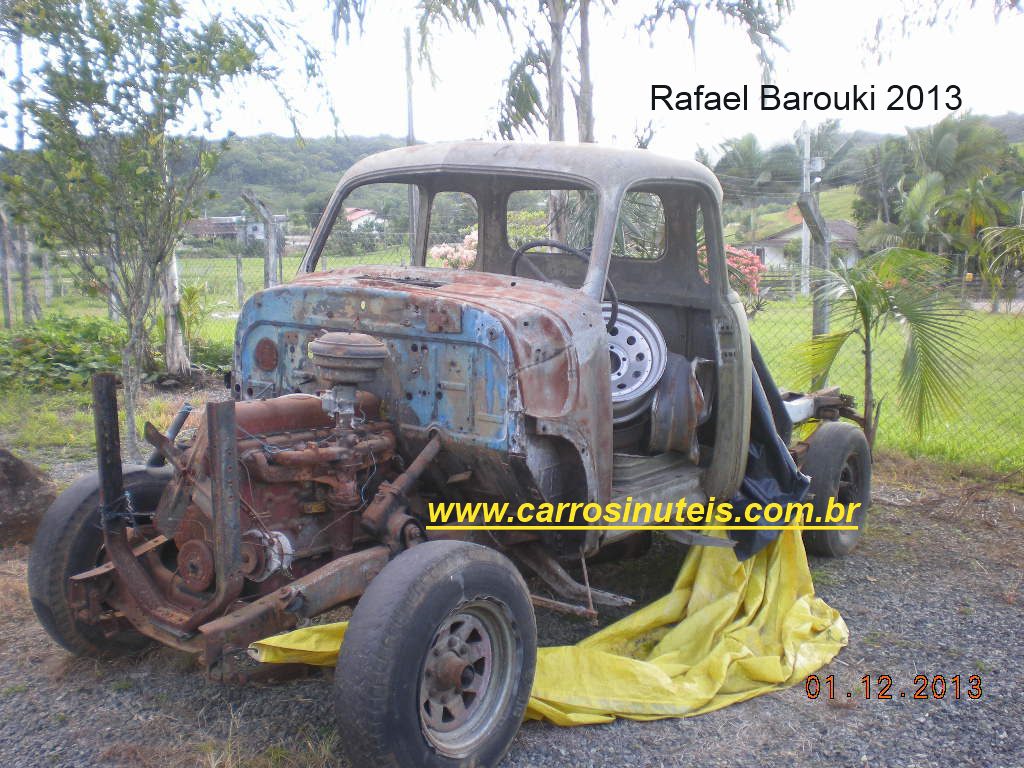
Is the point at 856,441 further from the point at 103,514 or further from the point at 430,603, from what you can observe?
the point at 103,514

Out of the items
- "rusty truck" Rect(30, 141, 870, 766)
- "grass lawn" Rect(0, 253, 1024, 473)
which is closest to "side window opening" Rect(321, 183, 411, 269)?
"grass lawn" Rect(0, 253, 1024, 473)

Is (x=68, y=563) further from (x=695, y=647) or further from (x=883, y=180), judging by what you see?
(x=883, y=180)

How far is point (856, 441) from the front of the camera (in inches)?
216

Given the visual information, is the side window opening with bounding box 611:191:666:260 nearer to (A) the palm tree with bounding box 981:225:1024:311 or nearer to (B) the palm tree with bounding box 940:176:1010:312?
(A) the palm tree with bounding box 981:225:1024:311

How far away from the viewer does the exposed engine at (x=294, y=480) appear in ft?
10.6

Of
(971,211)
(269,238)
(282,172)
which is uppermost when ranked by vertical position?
(282,172)

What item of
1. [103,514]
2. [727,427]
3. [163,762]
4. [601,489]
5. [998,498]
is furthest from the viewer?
[998,498]

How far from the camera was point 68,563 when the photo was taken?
361 centimetres

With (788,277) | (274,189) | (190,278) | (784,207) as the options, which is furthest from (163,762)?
(784,207)

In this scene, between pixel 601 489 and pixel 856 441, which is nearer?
pixel 601 489

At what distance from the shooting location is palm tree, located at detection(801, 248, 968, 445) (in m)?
6.02

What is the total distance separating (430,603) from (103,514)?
138cm

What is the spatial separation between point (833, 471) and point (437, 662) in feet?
10.4

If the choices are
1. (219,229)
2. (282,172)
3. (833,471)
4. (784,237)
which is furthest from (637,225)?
(784,237)
